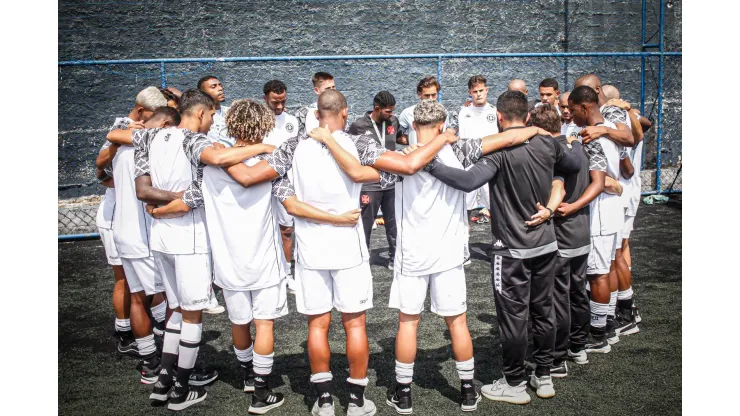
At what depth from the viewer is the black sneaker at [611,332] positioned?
5210 mm

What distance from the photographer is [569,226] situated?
4566 millimetres

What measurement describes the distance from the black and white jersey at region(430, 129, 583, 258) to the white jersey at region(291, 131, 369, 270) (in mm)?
798

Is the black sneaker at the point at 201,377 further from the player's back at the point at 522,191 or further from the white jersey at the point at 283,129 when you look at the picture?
the white jersey at the point at 283,129

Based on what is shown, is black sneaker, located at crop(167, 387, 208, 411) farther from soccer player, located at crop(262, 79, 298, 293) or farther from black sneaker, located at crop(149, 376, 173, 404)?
soccer player, located at crop(262, 79, 298, 293)

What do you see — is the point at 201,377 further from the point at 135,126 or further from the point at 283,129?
the point at 283,129

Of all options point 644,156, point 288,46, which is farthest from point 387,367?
point 644,156

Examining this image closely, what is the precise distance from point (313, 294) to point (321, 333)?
25cm

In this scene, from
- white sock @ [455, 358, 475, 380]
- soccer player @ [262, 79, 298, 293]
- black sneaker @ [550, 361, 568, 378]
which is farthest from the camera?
soccer player @ [262, 79, 298, 293]

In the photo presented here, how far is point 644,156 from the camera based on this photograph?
39.8 feet

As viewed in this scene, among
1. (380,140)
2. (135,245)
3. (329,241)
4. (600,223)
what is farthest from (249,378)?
(380,140)

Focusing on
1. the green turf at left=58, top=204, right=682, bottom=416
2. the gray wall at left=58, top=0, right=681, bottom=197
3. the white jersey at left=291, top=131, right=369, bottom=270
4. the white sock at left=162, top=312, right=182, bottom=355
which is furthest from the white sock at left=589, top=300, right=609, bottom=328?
the gray wall at left=58, top=0, right=681, bottom=197

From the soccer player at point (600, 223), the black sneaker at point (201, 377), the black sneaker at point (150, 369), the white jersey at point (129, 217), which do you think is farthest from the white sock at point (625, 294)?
the white jersey at point (129, 217)

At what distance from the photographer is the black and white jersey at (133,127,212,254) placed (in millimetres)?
4270

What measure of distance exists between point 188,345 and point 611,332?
10.6ft
